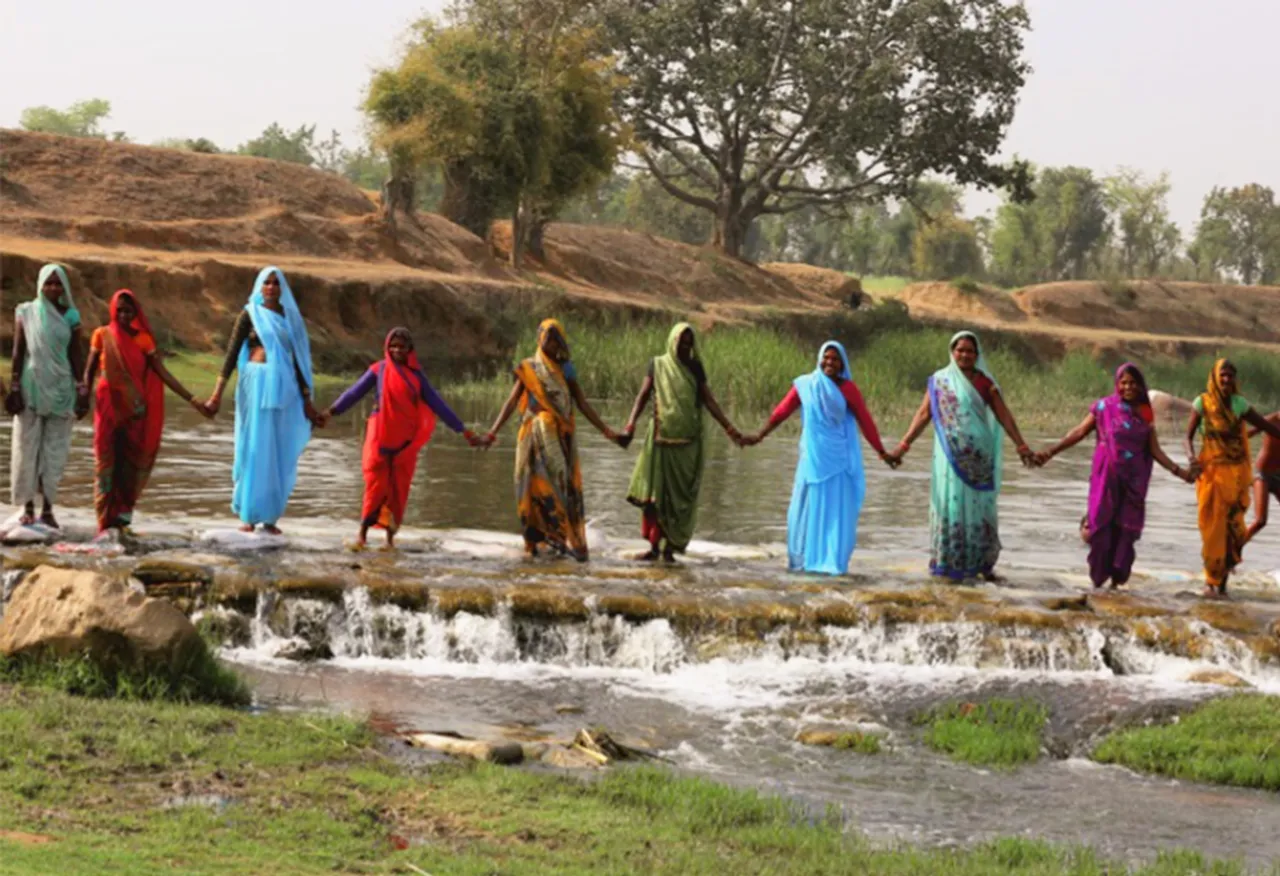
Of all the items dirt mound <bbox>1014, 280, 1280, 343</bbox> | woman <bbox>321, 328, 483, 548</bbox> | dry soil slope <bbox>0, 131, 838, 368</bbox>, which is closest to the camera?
woman <bbox>321, 328, 483, 548</bbox>

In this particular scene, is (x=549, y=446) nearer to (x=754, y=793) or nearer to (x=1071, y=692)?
(x=1071, y=692)

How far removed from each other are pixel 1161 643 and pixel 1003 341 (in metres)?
38.0

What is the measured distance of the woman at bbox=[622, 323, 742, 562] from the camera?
41.1 feet

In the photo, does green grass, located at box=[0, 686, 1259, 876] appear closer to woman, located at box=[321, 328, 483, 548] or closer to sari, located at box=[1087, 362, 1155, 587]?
woman, located at box=[321, 328, 483, 548]

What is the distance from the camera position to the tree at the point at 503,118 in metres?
41.9

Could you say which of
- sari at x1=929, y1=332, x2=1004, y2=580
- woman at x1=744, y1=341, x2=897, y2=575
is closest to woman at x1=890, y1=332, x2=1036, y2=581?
sari at x1=929, y1=332, x2=1004, y2=580

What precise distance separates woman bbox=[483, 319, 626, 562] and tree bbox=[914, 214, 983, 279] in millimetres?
73874

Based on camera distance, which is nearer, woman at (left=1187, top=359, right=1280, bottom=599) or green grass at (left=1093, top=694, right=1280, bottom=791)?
green grass at (left=1093, top=694, right=1280, bottom=791)

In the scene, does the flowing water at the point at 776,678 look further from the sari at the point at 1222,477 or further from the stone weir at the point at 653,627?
the sari at the point at 1222,477

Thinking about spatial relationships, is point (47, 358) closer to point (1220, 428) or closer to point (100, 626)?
point (100, 626)

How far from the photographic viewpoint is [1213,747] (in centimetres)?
888

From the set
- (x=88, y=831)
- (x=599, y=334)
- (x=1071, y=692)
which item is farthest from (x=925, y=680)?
(x=599, y=334)

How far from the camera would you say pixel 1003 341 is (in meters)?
48.3

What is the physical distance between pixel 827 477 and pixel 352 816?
19.9 feet
